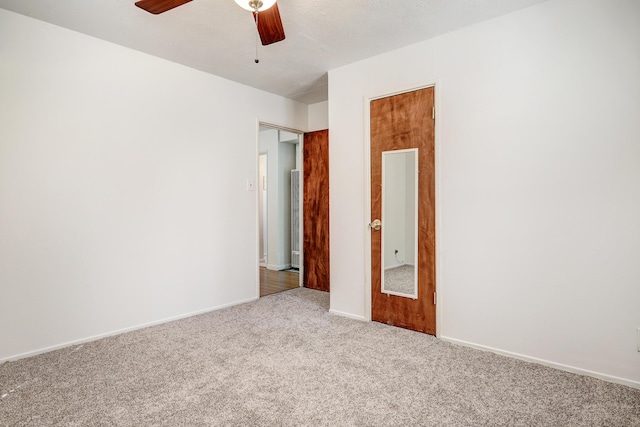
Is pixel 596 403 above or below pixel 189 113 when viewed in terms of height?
below

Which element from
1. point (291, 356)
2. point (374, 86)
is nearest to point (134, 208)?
point (291, 356)

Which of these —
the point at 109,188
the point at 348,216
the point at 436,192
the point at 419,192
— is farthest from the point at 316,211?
the point at 109,188

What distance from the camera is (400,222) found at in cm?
301

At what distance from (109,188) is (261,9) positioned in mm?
1991

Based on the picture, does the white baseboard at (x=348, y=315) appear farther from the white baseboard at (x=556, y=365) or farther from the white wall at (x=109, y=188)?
the white wall at (x=109, y=188)

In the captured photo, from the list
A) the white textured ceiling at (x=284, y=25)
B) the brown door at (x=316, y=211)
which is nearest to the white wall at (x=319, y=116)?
the brown door at (x=316, y=211)

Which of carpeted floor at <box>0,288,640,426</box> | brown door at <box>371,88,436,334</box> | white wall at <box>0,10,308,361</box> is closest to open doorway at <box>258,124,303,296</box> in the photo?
white wall at <box>0,10,308,361</box>

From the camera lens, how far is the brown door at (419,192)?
2818mm

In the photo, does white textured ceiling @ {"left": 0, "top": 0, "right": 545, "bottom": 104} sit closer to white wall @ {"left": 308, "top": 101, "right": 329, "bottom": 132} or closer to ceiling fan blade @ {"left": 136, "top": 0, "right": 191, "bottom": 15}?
ceiling fan blade @ {"left": 136, "top": 0, "right": 191, "bottom": 15}

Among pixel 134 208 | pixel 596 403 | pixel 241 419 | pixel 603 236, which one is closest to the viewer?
pixel 241 419

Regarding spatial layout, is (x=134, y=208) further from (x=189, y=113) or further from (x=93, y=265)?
(x=189, y=113)

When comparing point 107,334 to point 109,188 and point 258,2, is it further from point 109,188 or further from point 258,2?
point 258,2

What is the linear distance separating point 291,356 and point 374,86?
95.6 inches

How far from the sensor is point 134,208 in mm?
3021
